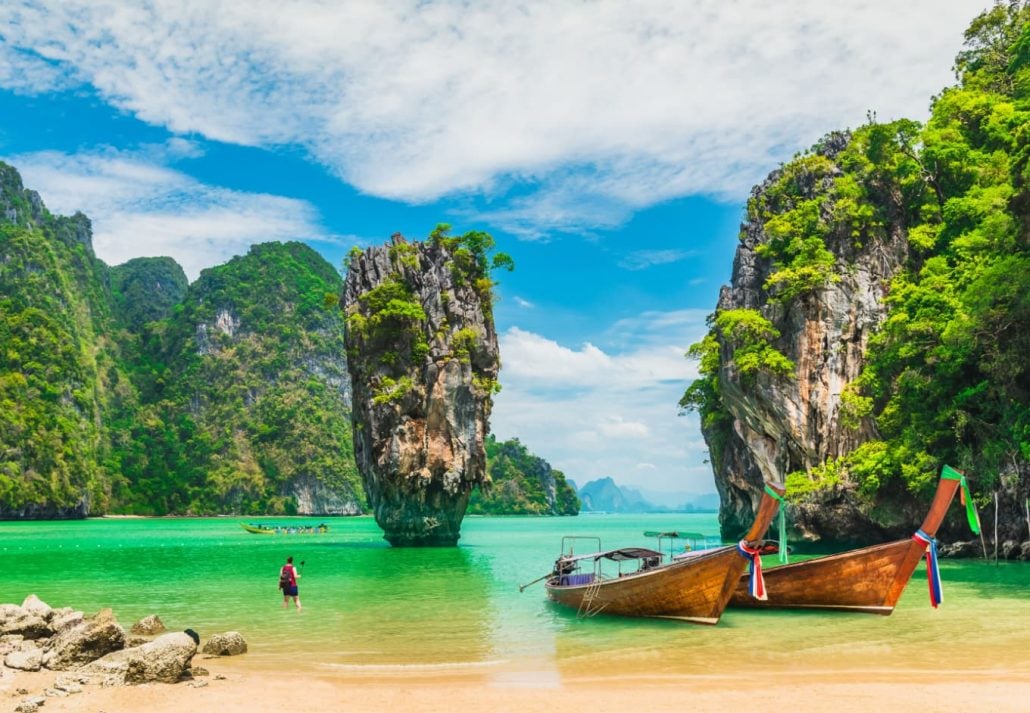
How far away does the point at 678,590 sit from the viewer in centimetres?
1427

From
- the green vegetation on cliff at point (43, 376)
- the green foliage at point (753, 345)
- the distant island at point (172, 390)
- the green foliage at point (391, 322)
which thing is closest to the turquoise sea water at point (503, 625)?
the green foliage at point (753, 345)

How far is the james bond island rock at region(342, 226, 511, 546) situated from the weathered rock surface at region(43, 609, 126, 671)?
25.4m

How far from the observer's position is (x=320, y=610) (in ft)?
55.1

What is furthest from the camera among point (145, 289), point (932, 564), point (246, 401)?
point (145, 289)

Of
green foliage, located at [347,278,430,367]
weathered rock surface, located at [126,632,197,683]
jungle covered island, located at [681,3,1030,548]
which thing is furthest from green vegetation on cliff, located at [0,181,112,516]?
weathered rock surface, located at [126,632,197,683]

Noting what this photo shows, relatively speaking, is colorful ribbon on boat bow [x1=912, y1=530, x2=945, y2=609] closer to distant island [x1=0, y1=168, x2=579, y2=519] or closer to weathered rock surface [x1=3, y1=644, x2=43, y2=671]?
weathered rock surface [x1=3, y1=644, x2=43, y2=671]

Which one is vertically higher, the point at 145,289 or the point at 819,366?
the point at 145,289

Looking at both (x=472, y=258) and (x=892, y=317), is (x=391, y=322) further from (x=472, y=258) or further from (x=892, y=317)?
(x=892, y=317)

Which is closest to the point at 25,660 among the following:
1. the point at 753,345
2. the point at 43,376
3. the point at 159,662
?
the point at 159,662

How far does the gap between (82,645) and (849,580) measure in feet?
43.7

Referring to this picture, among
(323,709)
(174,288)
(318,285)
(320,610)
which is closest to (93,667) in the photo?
(323,709)

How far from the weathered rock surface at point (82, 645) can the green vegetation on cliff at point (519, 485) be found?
380 ft

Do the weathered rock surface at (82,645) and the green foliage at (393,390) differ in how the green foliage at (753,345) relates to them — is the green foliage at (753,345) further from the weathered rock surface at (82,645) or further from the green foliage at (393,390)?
the weathered rock surface at (82,645)

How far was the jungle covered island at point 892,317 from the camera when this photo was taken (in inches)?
915
